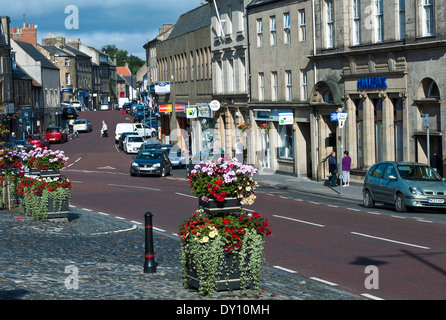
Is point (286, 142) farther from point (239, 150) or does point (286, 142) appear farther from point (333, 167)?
point (333, 167)

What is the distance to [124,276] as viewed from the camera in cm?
1391

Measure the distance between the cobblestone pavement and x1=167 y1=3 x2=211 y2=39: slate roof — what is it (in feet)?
140

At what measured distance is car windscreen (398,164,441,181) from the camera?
26.9 metres

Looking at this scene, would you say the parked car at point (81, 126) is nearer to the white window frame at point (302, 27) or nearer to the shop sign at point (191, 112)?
the shop sign at point (191, 112)

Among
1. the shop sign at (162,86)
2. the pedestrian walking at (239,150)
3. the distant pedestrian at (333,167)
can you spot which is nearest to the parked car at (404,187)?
the distant pedestrian at (333,167)

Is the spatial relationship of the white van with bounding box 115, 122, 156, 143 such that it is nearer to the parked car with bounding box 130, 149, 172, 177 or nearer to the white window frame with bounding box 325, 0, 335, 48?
the parked car with bounding box 130, 149, 172, 177

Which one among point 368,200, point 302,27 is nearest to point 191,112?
point 302,27

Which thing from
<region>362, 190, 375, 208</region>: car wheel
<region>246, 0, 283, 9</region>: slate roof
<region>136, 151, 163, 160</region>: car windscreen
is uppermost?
<region>246, 0, 283, 9</region>: slate roof

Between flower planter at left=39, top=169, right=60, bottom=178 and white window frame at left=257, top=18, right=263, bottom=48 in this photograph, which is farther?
white window frame at left=257, top=18, right=263, bottom=48

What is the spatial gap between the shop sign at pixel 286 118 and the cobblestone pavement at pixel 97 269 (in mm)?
22396

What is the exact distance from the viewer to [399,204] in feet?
86.9

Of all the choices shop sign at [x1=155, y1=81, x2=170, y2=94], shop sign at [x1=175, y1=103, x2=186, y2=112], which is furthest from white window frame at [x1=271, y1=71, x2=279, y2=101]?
shop sign at [x1=155, y1=81, x2=170, y2=94]

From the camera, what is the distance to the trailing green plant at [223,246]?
38.1 feet
